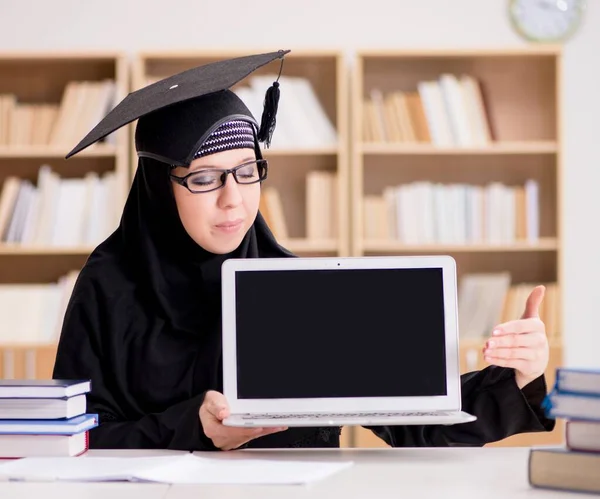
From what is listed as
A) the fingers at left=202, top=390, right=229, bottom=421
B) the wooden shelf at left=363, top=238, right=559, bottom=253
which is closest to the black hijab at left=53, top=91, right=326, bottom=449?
the fingers at left=202, top=390, right=229, bottom=421

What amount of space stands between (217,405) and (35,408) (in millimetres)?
283

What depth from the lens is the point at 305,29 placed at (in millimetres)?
4352

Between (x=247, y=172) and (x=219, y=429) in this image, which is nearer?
(x=219, y=429)

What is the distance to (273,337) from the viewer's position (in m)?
1.53

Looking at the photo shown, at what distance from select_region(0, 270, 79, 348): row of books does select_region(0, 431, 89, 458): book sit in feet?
8.39

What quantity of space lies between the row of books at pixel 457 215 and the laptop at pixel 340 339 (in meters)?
2.54

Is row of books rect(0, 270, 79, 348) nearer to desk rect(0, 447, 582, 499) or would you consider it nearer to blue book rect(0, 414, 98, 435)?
blue book rect(0, 414, 98, 435)

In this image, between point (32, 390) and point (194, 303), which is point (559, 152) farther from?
point (32, 390)

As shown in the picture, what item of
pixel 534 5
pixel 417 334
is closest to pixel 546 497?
pixel 417 334

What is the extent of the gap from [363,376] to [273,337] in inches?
6.1

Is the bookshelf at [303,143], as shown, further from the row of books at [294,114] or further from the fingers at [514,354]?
the fingers at [514,354]

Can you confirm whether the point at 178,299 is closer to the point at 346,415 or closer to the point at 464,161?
the point at 346,415

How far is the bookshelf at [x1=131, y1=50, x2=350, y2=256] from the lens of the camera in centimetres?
403

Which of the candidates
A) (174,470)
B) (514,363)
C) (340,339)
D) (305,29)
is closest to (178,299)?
(340,339)
